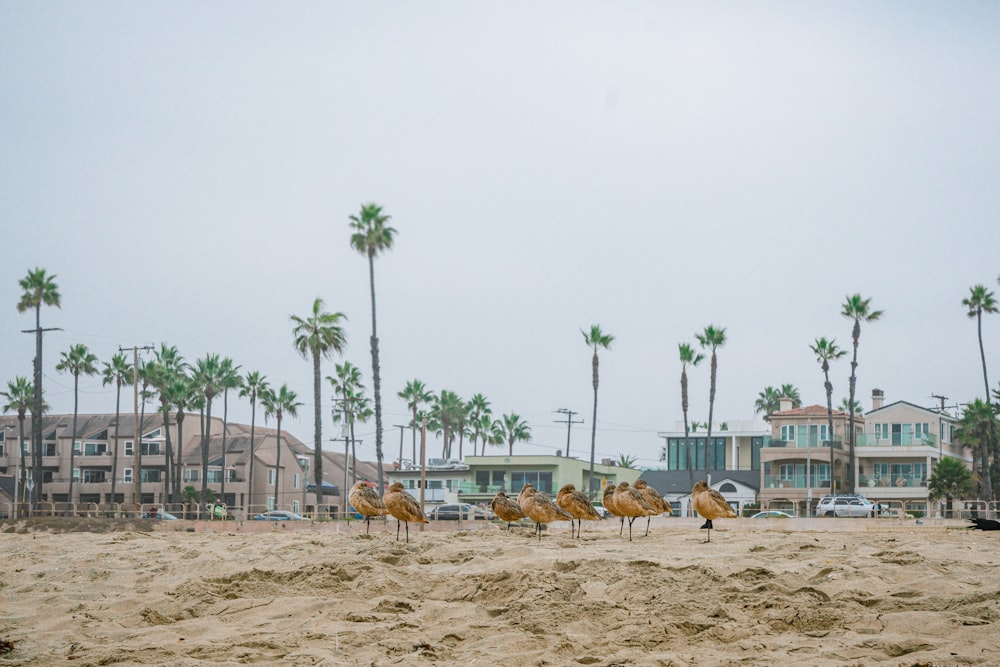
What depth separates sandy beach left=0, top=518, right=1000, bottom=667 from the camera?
7.93 metres

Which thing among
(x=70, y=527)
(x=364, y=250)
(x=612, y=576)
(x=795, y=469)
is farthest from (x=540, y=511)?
(x=795, y=469)

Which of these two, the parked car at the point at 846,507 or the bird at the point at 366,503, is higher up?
the bird at the point at 366,503

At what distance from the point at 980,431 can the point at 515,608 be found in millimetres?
61378

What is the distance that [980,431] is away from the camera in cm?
6344

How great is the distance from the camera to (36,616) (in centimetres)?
995

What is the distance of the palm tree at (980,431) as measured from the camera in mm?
60844

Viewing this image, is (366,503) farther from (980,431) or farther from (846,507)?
(980,431)

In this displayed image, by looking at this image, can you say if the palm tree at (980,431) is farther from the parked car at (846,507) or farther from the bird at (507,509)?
the bird at (507,509)

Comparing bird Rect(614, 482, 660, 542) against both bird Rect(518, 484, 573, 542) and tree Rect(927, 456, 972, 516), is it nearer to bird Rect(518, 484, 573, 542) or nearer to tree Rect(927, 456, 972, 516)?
bird Rect(518, 484, 573, 542)

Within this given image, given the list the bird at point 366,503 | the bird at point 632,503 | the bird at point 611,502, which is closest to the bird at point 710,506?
the bird at point 632,503

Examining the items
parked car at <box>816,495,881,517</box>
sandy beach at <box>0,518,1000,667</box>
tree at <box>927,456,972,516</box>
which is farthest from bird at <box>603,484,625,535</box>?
tree at <box>927,456,972,516</box>

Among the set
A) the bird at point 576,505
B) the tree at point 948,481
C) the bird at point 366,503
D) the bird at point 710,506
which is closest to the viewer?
the bird at point 710,506

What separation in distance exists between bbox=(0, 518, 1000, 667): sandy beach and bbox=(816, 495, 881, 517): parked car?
3285cm

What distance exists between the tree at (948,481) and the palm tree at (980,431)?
6.82m
